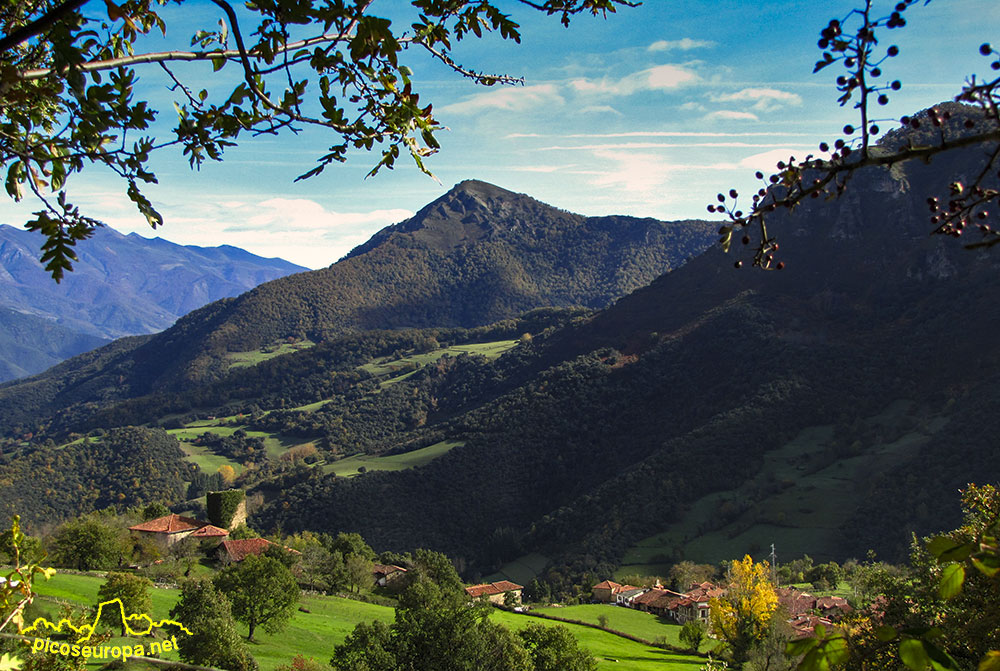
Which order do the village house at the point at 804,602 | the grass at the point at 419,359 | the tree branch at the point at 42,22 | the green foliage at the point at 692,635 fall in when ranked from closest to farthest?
the tree branch at the point at 42,22, the green foliage at the point at 692,635, the village house at the point at 804,602, the grass at the point at 419,359

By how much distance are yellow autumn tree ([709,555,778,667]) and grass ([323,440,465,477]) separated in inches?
2329

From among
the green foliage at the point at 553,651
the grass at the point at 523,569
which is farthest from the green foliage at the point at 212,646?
the grass at the point at 523,569

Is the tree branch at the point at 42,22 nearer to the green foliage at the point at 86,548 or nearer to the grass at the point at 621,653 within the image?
the grass at the point at 621,653

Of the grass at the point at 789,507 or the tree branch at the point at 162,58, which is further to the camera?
the grass at the point at 789,507

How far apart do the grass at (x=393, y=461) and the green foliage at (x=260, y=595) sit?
63172 millimetres

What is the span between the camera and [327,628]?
31.5 metres

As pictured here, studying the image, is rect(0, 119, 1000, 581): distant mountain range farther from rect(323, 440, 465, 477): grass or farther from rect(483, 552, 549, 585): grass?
rect(323, 440, 465, 477): grass

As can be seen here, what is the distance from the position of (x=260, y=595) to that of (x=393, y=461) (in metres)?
71.1

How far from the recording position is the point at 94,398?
18875 cm

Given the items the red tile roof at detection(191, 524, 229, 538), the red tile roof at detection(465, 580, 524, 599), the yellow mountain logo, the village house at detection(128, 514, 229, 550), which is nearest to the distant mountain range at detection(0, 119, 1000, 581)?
the red tile roof at detection(465, 580, 524, 599)

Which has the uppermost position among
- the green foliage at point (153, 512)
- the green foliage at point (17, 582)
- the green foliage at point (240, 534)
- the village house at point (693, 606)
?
the green foliage at point (17, 582)

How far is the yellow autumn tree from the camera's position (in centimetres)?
3647

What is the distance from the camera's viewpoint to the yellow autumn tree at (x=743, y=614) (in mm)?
36469

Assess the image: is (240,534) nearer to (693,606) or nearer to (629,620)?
(629,620)
